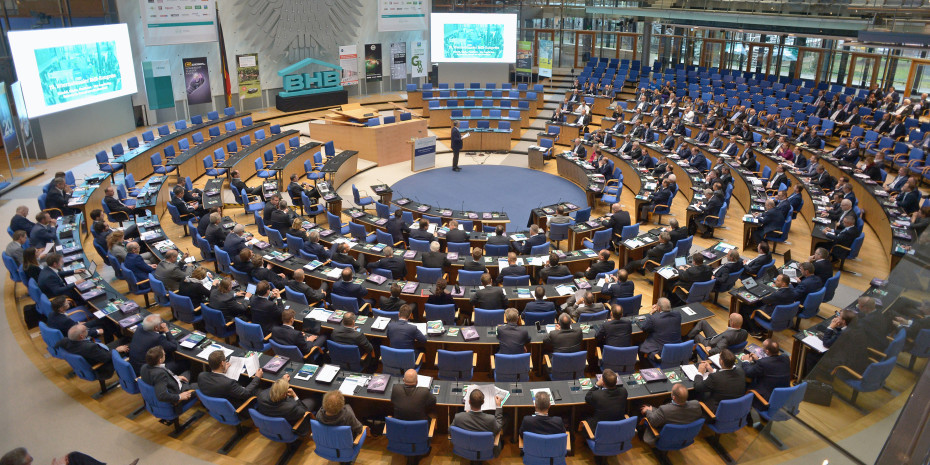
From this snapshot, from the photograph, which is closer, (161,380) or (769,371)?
(161,380)

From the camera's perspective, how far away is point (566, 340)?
7891 millimetres

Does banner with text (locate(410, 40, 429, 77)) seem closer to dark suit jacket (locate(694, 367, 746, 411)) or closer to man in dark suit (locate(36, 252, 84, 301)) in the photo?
man in dark suit (locate(36, 252, 84, 301))

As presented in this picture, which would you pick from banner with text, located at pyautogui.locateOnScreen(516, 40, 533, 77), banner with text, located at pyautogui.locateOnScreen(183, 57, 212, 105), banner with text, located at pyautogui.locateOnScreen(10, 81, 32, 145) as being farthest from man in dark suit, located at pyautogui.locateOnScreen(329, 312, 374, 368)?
banner with text, located at pyautogui.locateOnScreen(516, 40, 533, 77)

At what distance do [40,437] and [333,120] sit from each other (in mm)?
15323

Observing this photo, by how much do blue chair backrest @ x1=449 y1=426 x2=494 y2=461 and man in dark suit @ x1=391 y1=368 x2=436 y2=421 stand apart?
0.39 metres

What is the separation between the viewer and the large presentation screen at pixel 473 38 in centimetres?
2678

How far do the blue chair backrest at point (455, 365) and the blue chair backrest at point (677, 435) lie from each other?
2.49m

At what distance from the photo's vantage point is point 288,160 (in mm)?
17594

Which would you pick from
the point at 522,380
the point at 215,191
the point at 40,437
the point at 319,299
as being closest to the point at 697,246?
the point at 522,380

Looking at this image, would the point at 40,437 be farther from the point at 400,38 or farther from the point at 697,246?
the point at 400,38

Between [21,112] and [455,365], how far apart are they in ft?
52.3

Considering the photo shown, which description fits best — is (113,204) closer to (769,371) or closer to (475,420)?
(475,420)

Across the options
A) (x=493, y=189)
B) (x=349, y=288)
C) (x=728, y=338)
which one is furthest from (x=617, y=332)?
(x=493, y=189)

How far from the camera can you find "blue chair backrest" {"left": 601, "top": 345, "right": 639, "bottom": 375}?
7.85 metres
